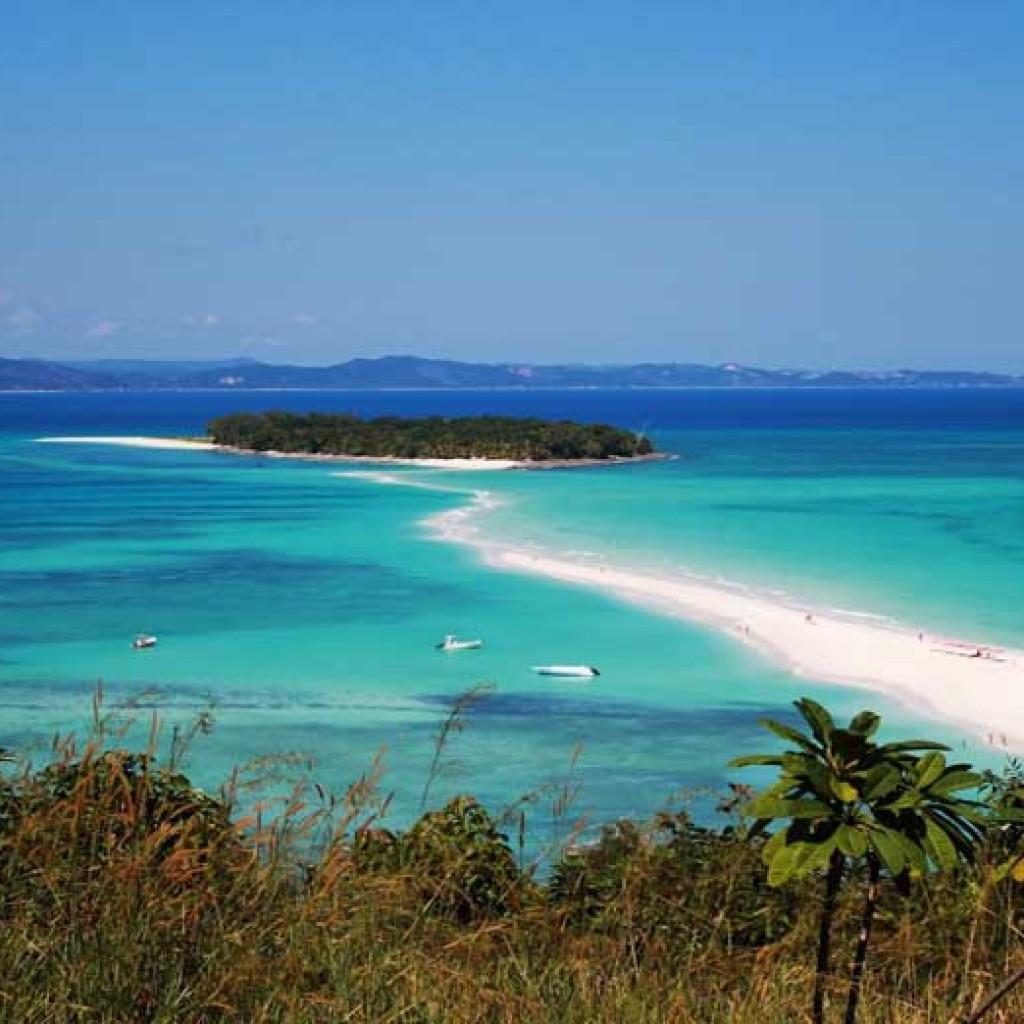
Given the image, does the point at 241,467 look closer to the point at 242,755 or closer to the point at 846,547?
the point at 846,547

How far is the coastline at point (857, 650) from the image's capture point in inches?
829

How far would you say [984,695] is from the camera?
71.1ft

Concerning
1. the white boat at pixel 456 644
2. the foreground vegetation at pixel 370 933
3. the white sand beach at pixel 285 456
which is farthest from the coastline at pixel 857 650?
the white sand beach at pixel 285 456

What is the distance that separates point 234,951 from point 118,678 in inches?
820

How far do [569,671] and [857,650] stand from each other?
206 inches

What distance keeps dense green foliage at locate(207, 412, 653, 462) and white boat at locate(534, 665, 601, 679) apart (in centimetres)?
5358

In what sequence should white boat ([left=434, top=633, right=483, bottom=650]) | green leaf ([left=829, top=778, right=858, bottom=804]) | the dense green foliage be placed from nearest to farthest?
green leaf ([left=829, top=778, right=858, bottom=804]), white boat ([left=434, top=633, right=483, bottom=650]), the dense green foliage

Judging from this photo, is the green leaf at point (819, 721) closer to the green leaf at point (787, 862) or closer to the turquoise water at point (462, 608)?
the green leaf at point (787, 862)

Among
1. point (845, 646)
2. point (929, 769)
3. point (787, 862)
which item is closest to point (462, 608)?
point (845, 646)

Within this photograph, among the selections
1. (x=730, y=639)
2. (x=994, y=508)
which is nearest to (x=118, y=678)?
(x=730, y=639)

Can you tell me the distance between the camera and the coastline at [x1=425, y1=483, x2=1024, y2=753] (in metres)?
21.1

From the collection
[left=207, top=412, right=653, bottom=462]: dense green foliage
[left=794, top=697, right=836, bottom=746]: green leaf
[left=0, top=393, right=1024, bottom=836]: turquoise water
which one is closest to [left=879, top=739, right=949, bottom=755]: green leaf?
[left=794, top=697, right=836, bottom=746]: green leaf

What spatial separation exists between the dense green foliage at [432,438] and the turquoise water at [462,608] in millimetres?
12147

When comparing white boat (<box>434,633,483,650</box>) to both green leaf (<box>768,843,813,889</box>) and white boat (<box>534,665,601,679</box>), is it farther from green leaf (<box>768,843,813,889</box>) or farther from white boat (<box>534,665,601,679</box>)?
green leaf (<box>768,843,813,889</box>)
